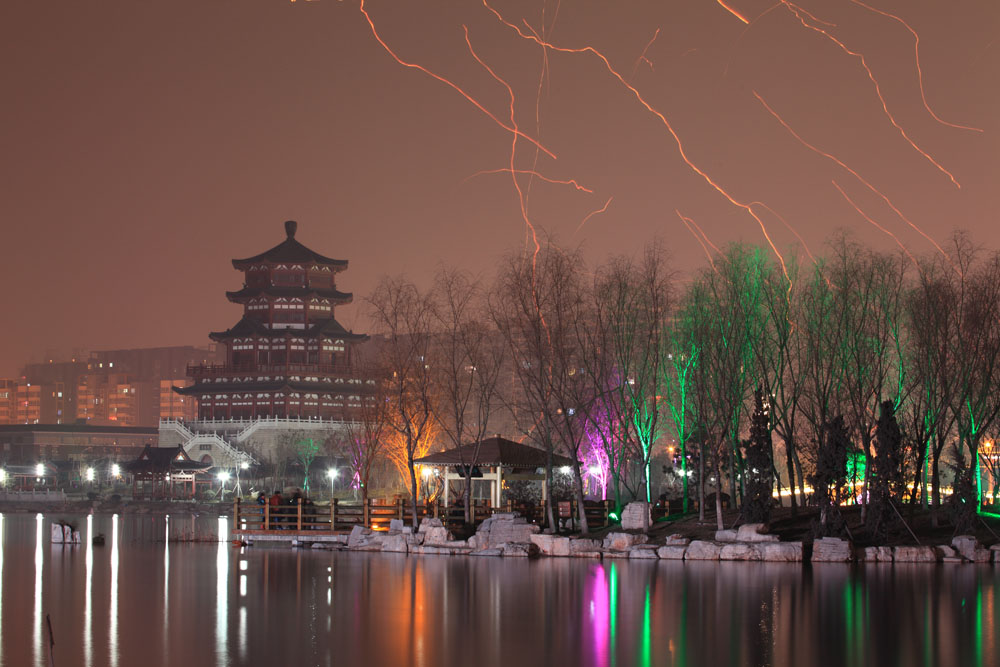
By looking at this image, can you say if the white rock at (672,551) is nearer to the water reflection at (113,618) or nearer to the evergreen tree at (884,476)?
the evergreen tree at (884,476)

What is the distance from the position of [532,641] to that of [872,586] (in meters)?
8.35

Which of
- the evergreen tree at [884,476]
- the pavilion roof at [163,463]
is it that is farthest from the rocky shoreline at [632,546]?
the pavilion roof at [163,463]

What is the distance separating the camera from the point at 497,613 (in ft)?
57.5

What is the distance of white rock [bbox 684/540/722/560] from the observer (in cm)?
2708

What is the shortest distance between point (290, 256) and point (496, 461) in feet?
204

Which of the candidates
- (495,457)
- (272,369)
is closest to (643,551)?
(495,457)

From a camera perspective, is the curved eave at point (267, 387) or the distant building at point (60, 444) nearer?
the curved eave at point (267, 387)

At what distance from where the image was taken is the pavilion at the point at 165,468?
243 feet

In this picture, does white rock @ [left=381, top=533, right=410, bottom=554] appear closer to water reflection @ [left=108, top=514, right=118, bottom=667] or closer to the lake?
the lake

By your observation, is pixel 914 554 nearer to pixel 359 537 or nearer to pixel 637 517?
pixel 637 517

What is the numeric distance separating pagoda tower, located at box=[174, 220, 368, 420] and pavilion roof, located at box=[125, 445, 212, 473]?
1345 centimetres

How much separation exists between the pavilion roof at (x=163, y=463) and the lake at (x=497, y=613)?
47816 mm

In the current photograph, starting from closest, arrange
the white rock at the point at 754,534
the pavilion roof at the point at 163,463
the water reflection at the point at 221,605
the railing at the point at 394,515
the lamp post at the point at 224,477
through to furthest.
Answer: the water reflection at the point at 221,605, the white rock at the point at 754,534, the railing at the point at 394,515, the pavilion roof at the point at 163,463, the lamp post at the point at 224,477

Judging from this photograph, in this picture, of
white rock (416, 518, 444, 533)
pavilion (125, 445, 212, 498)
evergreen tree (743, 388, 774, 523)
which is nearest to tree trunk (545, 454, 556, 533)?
white rock (416, 518, 444, 533)
